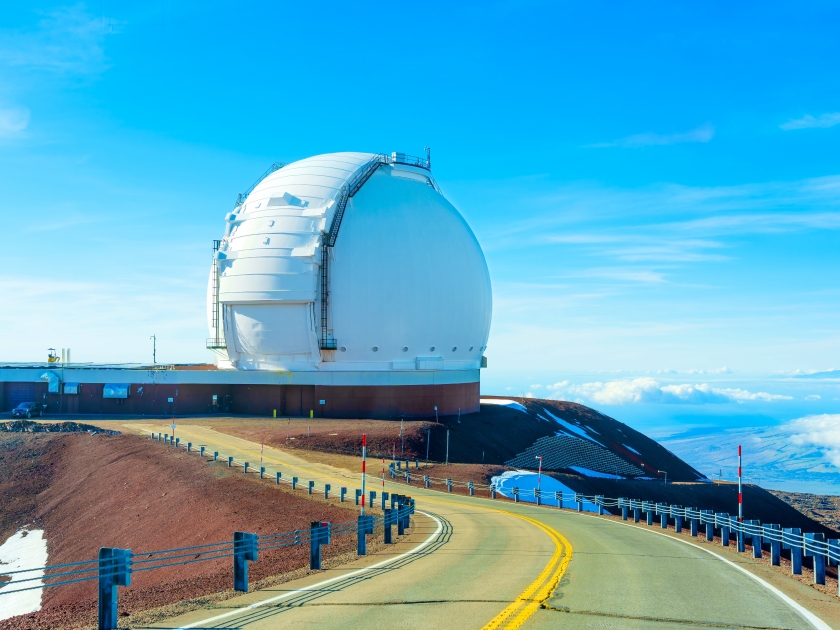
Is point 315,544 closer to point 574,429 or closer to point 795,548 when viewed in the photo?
point 795,548

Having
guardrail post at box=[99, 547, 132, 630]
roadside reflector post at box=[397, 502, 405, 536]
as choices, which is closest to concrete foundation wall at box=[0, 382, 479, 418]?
roadside reflector post at box=[397, 502, 405, 536]

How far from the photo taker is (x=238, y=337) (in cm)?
5003

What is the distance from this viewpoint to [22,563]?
23.3 metres

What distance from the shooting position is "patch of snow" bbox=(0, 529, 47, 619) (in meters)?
18.5

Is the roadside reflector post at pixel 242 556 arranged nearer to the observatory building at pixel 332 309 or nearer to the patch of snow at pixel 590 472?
the observatory building at pixel 332 309

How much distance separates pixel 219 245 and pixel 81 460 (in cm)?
2202

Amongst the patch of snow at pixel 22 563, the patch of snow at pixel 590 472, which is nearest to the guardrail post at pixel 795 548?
the patch of snow at pixel 22 563

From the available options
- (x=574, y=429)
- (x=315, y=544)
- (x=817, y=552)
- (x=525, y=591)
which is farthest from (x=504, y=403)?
(x=525, y=591)

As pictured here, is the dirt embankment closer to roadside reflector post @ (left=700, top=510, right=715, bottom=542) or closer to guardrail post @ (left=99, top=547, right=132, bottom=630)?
guardrail post @ (left=99, top=547, right=132, bottom=630)

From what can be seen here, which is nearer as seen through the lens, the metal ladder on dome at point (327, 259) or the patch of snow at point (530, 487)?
the patch of snow at point (530, 487)

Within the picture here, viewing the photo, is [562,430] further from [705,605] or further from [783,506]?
[705,605]

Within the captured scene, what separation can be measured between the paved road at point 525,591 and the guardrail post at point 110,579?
66 centimetres

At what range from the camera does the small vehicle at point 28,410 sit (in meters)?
48.0

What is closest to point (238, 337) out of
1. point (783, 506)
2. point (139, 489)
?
point (139, 489)
